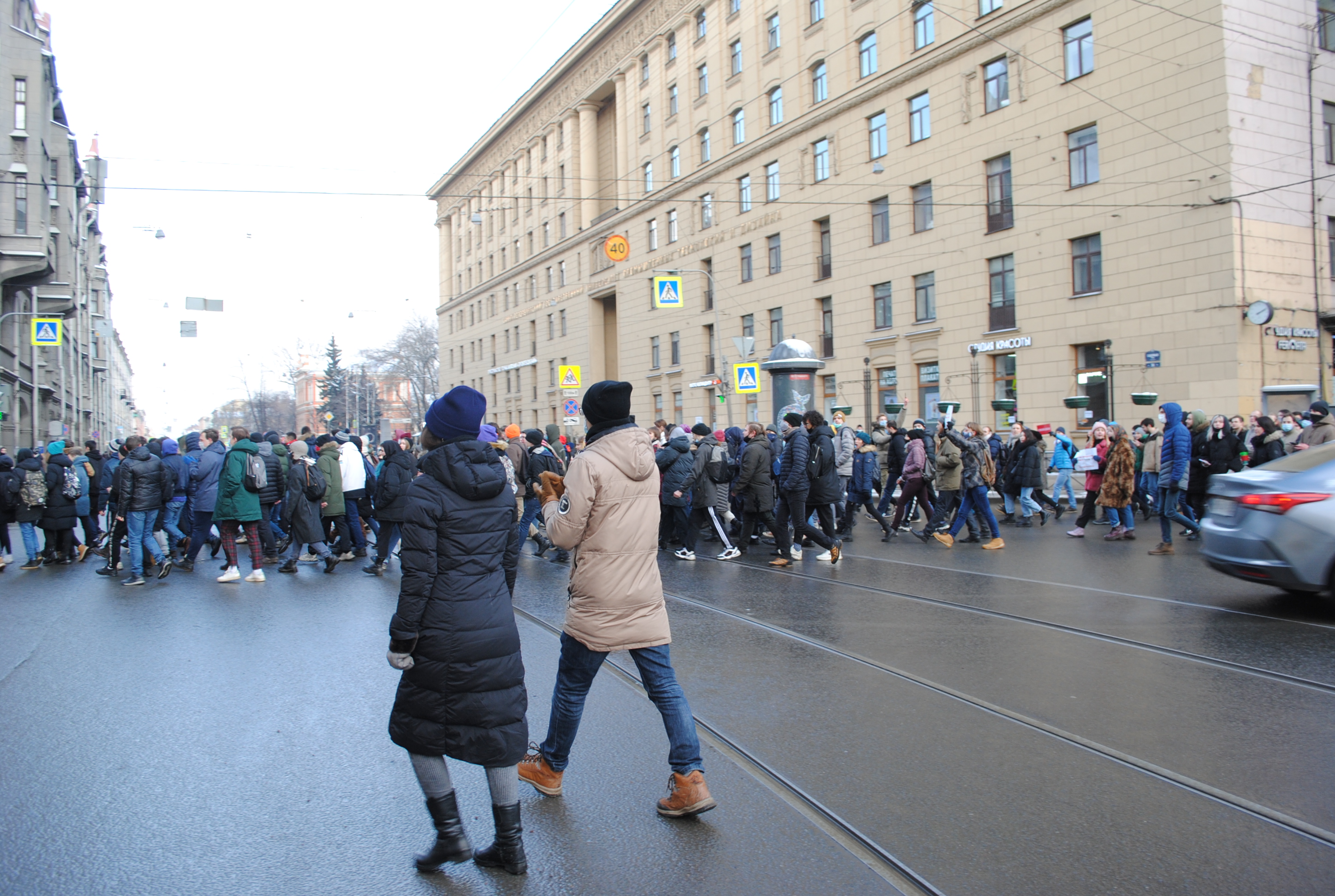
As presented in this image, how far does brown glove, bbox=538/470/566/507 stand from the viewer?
4238 mm

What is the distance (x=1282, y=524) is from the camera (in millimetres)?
7742

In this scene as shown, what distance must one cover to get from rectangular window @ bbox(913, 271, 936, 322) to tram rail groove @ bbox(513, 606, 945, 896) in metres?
26.0

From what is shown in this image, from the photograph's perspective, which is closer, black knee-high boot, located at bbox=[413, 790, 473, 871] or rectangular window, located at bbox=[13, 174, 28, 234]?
black knee-high boot, located at bbox=[413, 790, 473, 871]

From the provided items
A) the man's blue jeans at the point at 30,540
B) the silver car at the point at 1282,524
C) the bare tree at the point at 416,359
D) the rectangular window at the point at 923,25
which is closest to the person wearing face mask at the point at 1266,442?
the silver car at the point at 1282,524

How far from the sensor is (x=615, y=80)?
158 feet

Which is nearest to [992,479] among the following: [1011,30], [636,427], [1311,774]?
[1311,774]

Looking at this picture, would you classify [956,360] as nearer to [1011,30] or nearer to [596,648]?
[1011,30]

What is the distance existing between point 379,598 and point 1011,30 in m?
24.7

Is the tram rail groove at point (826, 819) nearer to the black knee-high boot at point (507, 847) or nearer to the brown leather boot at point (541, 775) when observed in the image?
the brown leather boot at point (541, 775)

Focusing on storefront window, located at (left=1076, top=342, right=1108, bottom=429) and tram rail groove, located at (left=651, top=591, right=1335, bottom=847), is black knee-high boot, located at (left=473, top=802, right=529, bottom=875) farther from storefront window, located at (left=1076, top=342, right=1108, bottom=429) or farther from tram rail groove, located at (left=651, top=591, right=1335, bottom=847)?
storefront window, located at (left=1076, top=342, right=1108, bottom=429)

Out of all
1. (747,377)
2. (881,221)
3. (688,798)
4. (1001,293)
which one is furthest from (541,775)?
(881,221)

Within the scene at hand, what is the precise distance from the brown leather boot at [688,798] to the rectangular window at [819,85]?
33.3m

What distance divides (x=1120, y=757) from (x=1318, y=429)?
11.4 metres

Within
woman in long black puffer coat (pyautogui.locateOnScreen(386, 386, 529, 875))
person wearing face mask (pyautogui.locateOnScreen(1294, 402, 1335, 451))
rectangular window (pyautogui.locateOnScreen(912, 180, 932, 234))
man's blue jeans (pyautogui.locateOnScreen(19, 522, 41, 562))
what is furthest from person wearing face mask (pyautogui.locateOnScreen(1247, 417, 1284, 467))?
man's blue jeans (pyautogui.locateOnScreen(19, 522, 41, 562))
